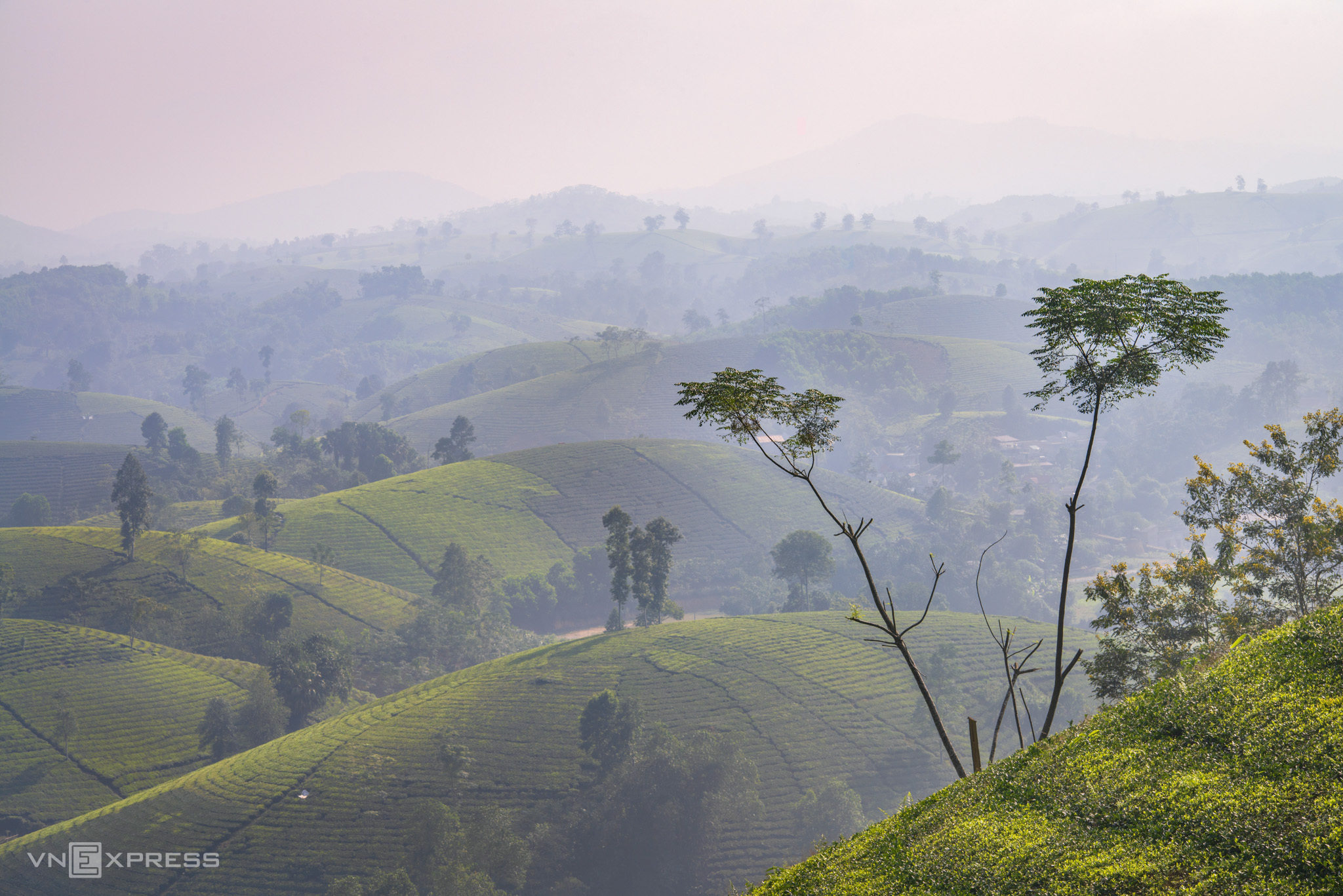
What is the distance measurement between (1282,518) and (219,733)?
264 ft

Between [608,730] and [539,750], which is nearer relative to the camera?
[608,730]

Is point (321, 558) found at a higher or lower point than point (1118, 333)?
lower

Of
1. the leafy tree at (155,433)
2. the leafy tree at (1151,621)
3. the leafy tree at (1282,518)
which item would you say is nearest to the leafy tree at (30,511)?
the leafy tree at (155,433)

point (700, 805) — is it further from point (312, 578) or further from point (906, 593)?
point (312, 578)

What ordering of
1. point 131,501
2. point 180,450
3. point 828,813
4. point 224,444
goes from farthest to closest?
1. point 224,444
2. point 180,450
3. point 131,501
4. point 828,813

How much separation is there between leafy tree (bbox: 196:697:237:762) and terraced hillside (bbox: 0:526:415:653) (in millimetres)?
17905

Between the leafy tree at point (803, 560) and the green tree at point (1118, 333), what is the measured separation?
3162 inches

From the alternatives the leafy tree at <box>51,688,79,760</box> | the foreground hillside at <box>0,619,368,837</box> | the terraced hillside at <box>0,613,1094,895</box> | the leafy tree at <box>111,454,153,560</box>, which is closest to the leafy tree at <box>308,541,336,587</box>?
the foreground hillside at <box>0,619,368,837</box>

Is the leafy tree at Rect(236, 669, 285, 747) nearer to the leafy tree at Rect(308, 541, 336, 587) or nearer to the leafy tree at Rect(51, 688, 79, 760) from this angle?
the leafy tree at Rect(51, 688, 79, 760)

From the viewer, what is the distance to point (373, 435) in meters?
151

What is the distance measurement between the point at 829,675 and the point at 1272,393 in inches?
6497

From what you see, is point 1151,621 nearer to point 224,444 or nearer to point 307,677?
point 307,677

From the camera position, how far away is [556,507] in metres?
130
